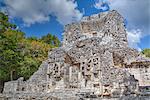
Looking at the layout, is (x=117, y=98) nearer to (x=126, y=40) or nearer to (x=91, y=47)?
(x=91, y=47)

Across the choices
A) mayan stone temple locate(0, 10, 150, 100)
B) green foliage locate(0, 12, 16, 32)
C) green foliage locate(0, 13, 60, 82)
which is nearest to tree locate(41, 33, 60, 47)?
green foliage locate(0, 13, 60, 82)

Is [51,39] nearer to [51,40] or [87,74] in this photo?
[51,40]

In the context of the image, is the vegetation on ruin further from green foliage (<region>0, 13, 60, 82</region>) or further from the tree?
the tree

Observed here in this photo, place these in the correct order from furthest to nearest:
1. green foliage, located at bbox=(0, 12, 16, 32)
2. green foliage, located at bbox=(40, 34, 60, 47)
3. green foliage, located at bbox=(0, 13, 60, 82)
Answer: green foliage, located at bbox=(40, 34, 60, 47) < green foliage, located at bbox=(0, 12, 16, 32) < green foliage, located at bbox=(0, 13, 60, 82)

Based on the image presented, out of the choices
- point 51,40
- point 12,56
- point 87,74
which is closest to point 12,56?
point 12,56

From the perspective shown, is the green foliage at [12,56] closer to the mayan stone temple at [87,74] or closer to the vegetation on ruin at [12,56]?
the vegetation on ruin at [12,56]

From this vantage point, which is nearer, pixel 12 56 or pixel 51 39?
pixel 12 56

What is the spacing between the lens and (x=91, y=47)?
19219mm

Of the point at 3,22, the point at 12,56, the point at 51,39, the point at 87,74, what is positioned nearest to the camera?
the point at 87,74

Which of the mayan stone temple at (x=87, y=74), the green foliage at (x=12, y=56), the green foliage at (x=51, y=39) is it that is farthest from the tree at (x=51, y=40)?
the mayan stone temple at (x=87, y=74)

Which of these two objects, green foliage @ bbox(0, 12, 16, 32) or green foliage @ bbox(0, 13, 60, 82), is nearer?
green foliage @ bbox(0, 13, 60, 82)

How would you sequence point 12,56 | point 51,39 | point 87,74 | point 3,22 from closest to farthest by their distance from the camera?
point 87,74, point 12,56, point 3,22, point 51,39

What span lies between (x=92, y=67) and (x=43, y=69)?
16.3 feet

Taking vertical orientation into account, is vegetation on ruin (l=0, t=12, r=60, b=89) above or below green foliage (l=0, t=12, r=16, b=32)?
below
